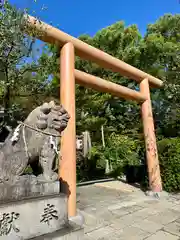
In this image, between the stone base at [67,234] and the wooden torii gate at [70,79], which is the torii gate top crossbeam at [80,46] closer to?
the wooden torii gate at [70,79]

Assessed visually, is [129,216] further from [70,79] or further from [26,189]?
[70,79]

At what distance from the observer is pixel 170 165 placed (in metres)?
5.27

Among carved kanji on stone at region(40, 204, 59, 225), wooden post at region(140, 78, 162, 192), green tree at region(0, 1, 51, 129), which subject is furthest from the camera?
wooden post at region(140, 78, 162, 192)

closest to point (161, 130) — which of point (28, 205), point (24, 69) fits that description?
point (24, 69)

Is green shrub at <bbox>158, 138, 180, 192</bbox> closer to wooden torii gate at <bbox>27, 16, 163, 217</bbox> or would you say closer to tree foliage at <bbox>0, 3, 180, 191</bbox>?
tree foliage at <bbox>0, 3, 180, 191</bbox>

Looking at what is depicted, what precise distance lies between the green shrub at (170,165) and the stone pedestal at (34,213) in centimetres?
358

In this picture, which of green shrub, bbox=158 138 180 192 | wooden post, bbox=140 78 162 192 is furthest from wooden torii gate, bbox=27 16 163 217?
green shrub, bbox=158 138 180 192

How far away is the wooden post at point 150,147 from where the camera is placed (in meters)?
5.14

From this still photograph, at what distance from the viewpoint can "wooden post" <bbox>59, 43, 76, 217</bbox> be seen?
324cm

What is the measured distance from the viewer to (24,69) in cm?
316

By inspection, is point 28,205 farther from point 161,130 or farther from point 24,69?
point 161,130

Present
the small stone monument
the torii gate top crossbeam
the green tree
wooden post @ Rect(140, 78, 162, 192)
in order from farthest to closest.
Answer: wooden post @ Rect(140, 78, 162, 192) → the torii gate top crossbeam → the green tree → the small stone monument

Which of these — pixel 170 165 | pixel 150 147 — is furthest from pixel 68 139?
pixel 170 165

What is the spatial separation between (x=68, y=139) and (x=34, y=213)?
140cm
